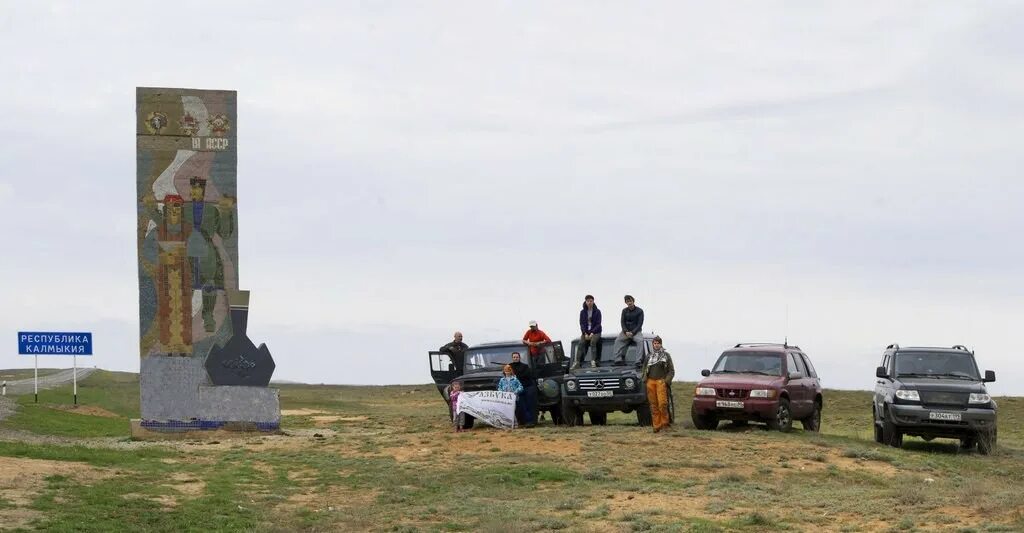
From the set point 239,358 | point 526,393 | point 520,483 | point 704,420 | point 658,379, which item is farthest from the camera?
point 239,358

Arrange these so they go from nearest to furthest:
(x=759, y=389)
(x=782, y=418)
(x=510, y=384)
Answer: (x=759, y=389) → (x=782, y=418) → (x=510, y=384)

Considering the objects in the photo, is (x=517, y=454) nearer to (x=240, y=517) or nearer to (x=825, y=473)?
(x=825, y=473)

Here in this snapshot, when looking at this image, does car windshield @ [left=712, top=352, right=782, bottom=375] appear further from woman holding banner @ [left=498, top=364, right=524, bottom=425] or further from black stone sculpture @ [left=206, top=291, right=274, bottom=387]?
black stone sculpture @ [left=206, top=291, right=274, bottom=387]

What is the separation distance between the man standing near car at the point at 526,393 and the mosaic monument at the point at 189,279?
604 centimetres

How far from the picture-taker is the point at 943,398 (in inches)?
950

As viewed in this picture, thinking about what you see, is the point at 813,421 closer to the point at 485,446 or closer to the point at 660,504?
the point at 485,446

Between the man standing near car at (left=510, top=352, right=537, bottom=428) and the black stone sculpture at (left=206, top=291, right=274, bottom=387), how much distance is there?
20.7 feet

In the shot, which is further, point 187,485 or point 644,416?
point 644,416

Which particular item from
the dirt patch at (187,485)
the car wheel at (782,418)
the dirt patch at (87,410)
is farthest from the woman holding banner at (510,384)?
the dirt patch at (87,410)

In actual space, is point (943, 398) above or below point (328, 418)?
above

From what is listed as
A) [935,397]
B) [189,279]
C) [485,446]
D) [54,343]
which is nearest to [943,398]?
[935,397]

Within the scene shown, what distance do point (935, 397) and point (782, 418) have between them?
3125 mm

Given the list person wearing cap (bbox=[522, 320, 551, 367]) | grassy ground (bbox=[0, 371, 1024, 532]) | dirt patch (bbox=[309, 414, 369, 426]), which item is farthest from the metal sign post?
person wearing cap (bbox=[522, 320, 551, 367])

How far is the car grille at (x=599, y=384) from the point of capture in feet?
86.3
